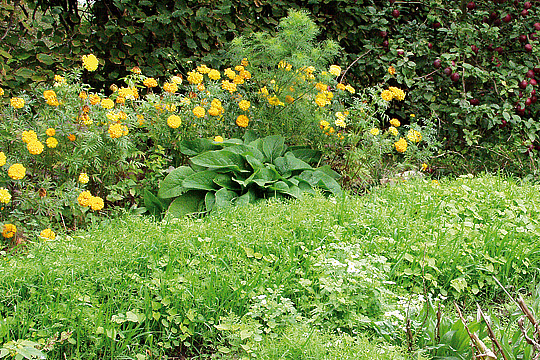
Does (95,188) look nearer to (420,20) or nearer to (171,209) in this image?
(171,209)

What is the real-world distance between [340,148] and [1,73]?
278 centimetres

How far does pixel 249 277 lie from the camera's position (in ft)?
7.23

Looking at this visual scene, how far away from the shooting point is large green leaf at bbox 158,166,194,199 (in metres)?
3.32

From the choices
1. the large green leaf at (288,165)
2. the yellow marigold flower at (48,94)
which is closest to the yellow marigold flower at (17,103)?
the yellow marigold flower at (48,94)

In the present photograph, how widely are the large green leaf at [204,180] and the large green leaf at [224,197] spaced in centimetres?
10

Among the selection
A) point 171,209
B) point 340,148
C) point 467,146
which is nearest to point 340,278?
point 171,209

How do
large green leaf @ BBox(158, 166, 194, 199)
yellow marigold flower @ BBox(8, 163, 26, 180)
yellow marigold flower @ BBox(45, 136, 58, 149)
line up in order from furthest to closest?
1. large green leaf @ BBox(158, 166, 194, 199)
2. yellow marigold flower @ BBox(45, 136, 58, 149)
3. yellow marigold flower @ BBox(8, 163, 26, 180)

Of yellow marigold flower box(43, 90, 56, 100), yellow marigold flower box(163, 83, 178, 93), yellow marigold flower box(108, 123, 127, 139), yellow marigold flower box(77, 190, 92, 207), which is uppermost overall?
yellow marigold flower box(43, 90, 56, 100)

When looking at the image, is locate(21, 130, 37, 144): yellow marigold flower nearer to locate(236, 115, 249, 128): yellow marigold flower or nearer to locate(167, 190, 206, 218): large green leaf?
locate(167, 190, 206, 218): large green leaf

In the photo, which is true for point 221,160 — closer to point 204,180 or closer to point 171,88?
point 204,180

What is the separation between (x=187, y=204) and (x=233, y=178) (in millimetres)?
372

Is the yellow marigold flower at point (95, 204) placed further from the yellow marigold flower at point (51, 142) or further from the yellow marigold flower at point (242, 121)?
the yellow marigold flower at point (242, 121)

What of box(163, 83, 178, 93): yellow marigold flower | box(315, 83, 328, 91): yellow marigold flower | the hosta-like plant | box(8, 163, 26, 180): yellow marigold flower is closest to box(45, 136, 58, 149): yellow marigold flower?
box(8, 163, 26, 180): yellow marigold flower

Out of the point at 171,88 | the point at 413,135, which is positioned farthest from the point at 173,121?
the point at 413,135
